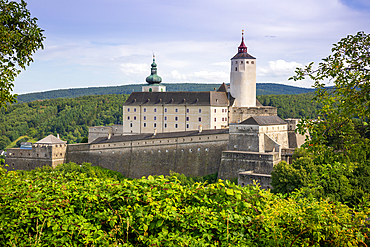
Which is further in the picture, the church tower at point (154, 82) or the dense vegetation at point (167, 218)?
the church tower at point (154, 82)

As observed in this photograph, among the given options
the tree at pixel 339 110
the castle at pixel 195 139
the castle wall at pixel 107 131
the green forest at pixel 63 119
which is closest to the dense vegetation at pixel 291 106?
the green forest at pixel 63 119

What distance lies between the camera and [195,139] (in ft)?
139

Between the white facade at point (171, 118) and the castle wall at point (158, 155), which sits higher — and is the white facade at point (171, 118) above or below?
above

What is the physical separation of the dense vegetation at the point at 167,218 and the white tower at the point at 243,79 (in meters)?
43.0

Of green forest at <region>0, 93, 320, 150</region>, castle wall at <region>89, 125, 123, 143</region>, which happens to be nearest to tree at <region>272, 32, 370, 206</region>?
castle wall at <region>89, 125, 123, 143</region>

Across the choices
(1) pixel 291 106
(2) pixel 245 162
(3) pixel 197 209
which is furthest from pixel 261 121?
(1) pixel 291 106

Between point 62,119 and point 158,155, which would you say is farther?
point 62,119

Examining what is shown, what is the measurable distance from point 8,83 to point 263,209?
8.13 m

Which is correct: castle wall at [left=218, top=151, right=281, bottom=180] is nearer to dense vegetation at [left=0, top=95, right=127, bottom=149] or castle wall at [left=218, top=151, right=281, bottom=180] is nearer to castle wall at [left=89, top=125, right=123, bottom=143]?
castle wall at [left=89, top=125, right=123, bottom=143]

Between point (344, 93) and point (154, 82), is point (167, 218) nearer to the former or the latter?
point (344, 93)

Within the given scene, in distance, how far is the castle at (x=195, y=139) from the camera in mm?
38594

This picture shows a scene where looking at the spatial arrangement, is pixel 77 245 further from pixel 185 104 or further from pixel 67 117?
pixel 67 117

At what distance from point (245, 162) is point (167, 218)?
30.8 m

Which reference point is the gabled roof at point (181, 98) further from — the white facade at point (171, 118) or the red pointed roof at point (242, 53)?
the red pointed roof at point (242, 53)
